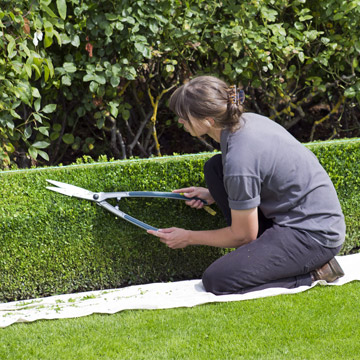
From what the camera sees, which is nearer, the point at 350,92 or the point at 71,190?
the point at 71,190

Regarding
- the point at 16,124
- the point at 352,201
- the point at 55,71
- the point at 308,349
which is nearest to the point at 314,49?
the point at 352,201

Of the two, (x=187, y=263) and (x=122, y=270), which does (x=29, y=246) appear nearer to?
(x=122, y=270)

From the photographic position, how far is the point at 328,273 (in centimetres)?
326

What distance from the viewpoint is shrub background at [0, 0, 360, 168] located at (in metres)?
4.23

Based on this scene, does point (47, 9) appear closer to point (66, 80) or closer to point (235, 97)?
point (66, 80)

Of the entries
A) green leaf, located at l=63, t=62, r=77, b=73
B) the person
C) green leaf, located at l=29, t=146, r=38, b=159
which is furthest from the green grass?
green leaf, located at l=63, t=62, r=77, b=73

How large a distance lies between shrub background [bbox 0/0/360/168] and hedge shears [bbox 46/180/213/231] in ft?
2.90

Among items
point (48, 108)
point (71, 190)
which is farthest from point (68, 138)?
point (71, 190)

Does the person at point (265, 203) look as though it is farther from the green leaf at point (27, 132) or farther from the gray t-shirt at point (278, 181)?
the green leaf at point (27, 132)

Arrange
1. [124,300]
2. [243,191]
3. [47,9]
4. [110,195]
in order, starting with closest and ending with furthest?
[243,191], [124,300], [110,195], [47,9]

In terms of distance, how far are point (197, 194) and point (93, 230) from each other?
0.61 metres

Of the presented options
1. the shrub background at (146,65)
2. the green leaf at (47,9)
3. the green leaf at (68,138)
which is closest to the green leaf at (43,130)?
the shrub background at (146,65)

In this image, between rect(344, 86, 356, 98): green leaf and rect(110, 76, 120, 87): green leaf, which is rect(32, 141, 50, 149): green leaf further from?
rect(344, 86, 356, 98): green leaf

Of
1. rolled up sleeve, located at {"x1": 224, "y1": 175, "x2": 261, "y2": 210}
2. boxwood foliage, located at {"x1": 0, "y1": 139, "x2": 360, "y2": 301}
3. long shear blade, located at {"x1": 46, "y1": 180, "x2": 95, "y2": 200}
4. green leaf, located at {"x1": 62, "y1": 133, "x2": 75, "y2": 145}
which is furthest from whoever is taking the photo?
green leaf, located at {"x1": 62, "y1": 133, "x2": 75, "y2": 145}
